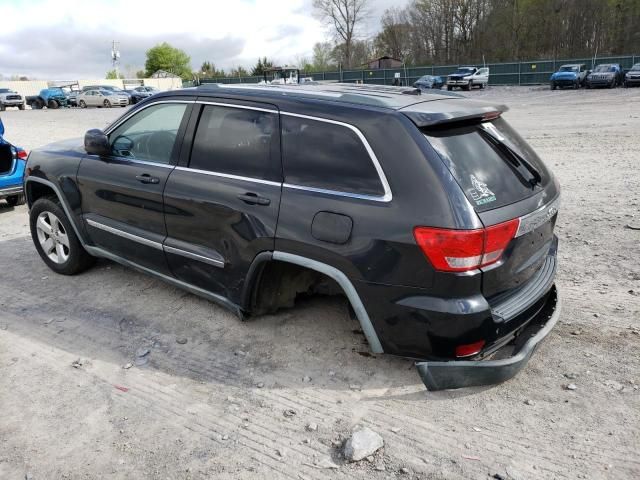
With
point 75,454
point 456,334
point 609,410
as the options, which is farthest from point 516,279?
point 75,454

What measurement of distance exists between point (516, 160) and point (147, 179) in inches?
102

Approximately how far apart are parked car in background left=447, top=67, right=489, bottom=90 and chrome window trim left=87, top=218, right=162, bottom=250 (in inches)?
1541

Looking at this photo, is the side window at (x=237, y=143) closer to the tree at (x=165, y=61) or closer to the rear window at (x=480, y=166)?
the rear window at (x=480, y=166)

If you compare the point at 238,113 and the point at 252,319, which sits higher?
the point at 238,113

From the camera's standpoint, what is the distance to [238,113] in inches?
140

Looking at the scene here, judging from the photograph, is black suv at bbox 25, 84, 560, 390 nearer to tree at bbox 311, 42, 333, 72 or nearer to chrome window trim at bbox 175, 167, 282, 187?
chrome window trim at bbox 175, 167, 282, 187

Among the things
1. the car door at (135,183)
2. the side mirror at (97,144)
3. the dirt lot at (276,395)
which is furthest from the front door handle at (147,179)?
the dirt lot at (276,395)

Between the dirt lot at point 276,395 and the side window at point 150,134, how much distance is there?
122cm

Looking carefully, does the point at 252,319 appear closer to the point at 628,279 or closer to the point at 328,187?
the point at 328,187

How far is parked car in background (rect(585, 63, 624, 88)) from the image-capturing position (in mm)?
33406

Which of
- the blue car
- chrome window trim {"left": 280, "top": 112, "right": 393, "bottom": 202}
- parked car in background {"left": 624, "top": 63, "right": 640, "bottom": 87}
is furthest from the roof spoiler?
parked car in background {"left": 624, "top": 63, "right": 640, "bottom": 87}

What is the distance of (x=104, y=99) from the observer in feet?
130

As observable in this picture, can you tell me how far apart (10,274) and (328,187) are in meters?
3.78

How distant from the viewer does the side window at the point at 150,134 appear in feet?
13.0
